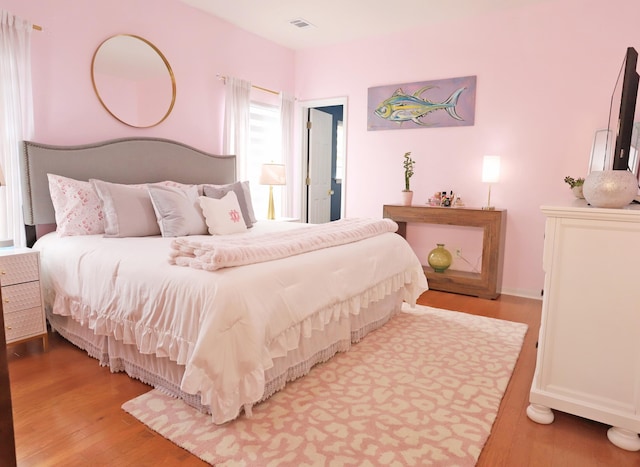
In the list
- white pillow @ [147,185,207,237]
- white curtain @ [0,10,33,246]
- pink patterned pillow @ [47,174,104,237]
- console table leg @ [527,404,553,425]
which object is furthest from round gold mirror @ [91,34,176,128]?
console table leg @ [527,404,553,425]

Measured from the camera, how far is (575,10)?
3.75 metres

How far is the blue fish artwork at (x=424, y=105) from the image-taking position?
14.3 ft

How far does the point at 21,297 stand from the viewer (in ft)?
8.29

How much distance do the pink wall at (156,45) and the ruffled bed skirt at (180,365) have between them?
150 centimetres

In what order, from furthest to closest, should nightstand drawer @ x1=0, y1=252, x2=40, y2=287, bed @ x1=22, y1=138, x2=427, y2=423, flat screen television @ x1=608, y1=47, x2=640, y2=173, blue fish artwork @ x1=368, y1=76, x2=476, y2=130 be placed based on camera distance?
blue fish artwork @ x1=368, y1=76, x2=476, y2=130 < nightstand drawer @ x1=0, y1=252, x2=40, y2=287 < flat screen television @ x1=608, y1=47, x2=640, y2=173 < bed @ x1=22, y1=138, x2=427, y2=423

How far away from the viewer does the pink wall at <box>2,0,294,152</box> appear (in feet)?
9.96

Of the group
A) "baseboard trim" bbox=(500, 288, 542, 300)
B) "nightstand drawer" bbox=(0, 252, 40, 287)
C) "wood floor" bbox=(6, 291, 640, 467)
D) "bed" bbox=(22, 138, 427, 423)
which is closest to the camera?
"wood floor" bbox=(6, 291, 640, 467)

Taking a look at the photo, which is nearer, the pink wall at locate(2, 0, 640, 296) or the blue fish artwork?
the pink wall at locate(2, 0, 640, 296)

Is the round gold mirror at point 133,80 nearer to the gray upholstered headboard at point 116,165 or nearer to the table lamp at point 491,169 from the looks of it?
the gray upholstered headboard at point 116,165

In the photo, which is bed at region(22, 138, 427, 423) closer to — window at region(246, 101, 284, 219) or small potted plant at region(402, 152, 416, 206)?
small potted plant at region(402, 152, 416, 206)

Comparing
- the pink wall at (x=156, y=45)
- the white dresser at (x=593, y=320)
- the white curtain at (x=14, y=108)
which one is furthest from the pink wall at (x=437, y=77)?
the white dresser at (x=593, y=320)

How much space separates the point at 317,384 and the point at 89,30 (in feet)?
10.3

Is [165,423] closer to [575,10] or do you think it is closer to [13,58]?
[13,58]

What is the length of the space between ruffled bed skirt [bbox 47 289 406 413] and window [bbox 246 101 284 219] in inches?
99.1
